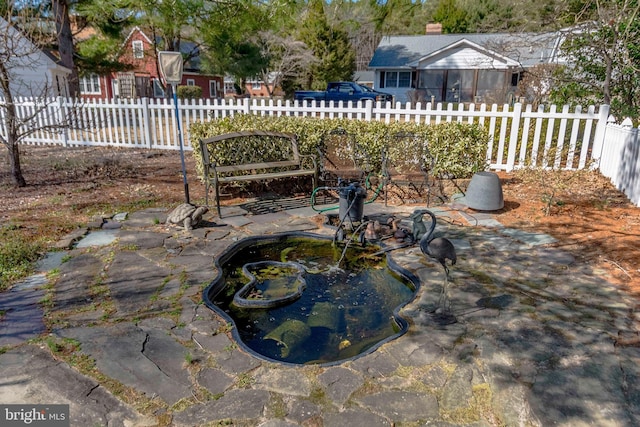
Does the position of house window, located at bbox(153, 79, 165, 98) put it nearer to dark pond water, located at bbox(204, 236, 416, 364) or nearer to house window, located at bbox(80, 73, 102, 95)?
Result: house window, located at bbox(80, 73, 102, 95)

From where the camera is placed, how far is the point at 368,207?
18.8ft

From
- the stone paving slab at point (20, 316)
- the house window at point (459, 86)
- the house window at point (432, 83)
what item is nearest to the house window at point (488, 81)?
the house window at point (459, 86)

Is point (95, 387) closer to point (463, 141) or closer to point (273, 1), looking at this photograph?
point (463, 141)

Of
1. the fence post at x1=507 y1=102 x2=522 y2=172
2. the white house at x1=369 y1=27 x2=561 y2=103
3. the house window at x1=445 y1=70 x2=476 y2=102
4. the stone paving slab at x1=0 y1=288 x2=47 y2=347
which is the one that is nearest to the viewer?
the stone paving slab at x1=0 y1=288 x2=47 y2=347

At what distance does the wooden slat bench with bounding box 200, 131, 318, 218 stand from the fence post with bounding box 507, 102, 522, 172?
3.67 meters

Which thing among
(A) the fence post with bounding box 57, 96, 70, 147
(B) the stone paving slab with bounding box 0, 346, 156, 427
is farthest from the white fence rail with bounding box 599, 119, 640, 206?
(A) the fence post with bounding box 57, 96, 70, 147

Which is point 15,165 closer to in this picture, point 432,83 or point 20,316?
point 20,316

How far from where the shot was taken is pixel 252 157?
618 centimetres

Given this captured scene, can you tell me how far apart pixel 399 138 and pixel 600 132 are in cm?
348

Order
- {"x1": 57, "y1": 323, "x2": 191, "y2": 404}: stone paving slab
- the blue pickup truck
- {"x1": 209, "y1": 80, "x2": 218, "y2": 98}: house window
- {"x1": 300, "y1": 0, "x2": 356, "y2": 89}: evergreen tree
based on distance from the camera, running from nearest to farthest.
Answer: {"x1": 57, "y1": 323, "x2": 191, "y2": 404}: stone paving slab, the blue pickup truck, {"x1": 300, "y1": 0, "x2": 356, "y2": 89}: evergreen tree, {"x1": 209, "y1": 80, "x2": 218, "y2": 98}: house window

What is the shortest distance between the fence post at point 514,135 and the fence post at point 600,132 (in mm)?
1213

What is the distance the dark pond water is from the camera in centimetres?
277

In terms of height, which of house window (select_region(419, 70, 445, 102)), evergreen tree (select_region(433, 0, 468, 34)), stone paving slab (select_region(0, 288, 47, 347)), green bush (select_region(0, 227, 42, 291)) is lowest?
stone paving slab (select_region(0, 288, 47, 347))

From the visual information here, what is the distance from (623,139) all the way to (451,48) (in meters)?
22.2
